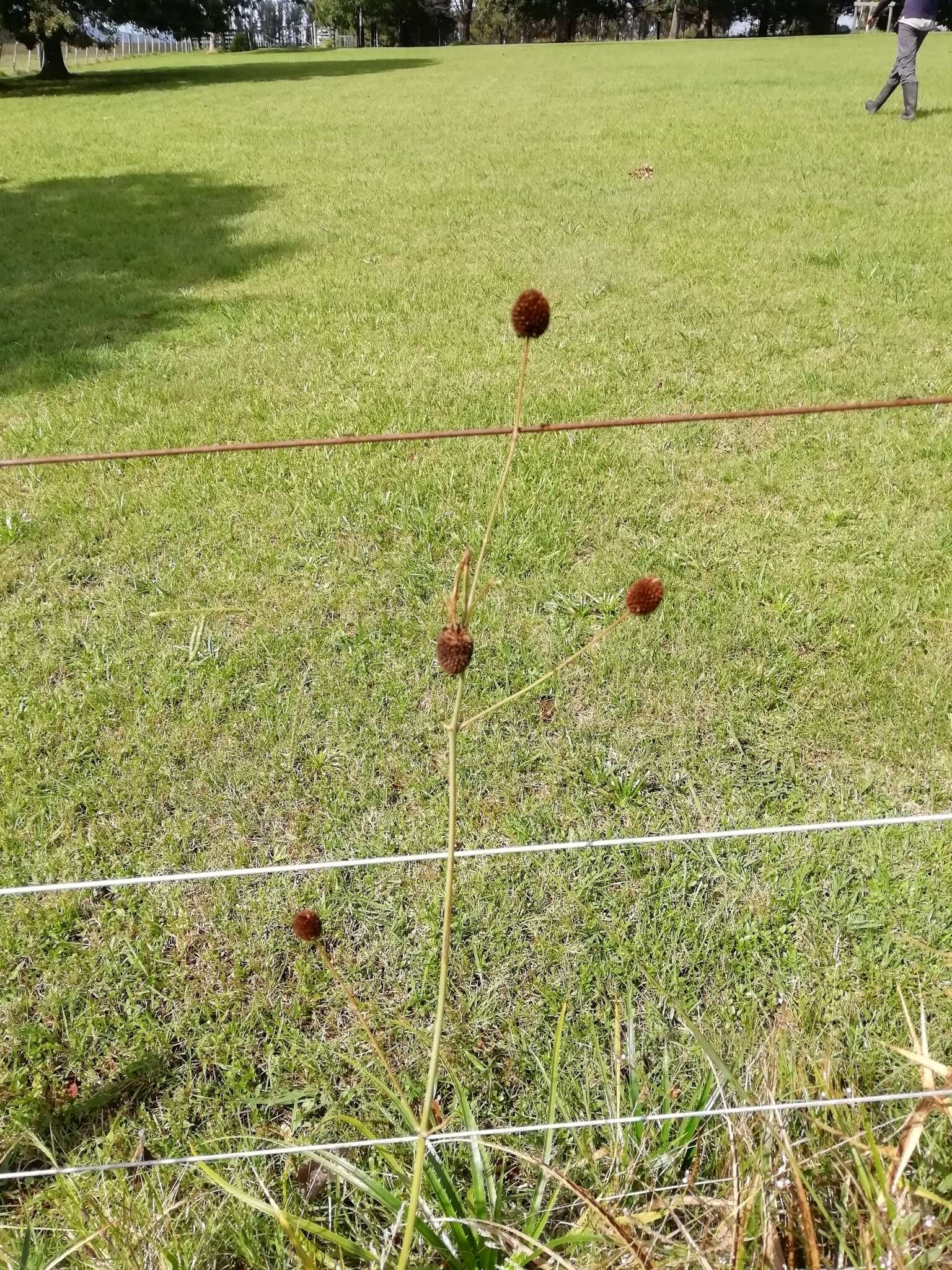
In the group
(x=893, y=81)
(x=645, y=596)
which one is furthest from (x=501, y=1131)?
(x=893, y=81)

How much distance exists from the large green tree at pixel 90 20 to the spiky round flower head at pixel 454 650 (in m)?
21.4

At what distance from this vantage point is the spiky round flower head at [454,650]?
74 centimetres

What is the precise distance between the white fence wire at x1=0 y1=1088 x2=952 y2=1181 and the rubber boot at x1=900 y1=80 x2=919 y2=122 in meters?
10.00

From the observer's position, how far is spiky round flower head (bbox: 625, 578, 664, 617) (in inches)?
33.3

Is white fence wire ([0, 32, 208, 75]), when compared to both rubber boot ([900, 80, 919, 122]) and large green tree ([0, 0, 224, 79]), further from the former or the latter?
rubber boot ([900, 80, 919, 122])

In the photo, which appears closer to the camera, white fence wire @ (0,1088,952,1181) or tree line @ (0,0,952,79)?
white fence wire @ (0,1088,952,1181)

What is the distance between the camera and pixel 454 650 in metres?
0.74

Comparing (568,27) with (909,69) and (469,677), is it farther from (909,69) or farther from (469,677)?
(469,677)

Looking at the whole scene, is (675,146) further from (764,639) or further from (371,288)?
(764,639)

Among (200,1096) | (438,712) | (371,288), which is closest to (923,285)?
(371,288)

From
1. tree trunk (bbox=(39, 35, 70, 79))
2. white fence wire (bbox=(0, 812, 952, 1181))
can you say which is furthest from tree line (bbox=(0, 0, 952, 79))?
white fence wire (bbox=(0, 812, 952, 1181))

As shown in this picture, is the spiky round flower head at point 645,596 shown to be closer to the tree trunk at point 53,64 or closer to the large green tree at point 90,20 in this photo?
the large green tree at point 90,20

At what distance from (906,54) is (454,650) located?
10225mm

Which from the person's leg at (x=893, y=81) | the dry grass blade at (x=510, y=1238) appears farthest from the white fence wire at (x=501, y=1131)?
the person's leg at (x=893, y=81)
